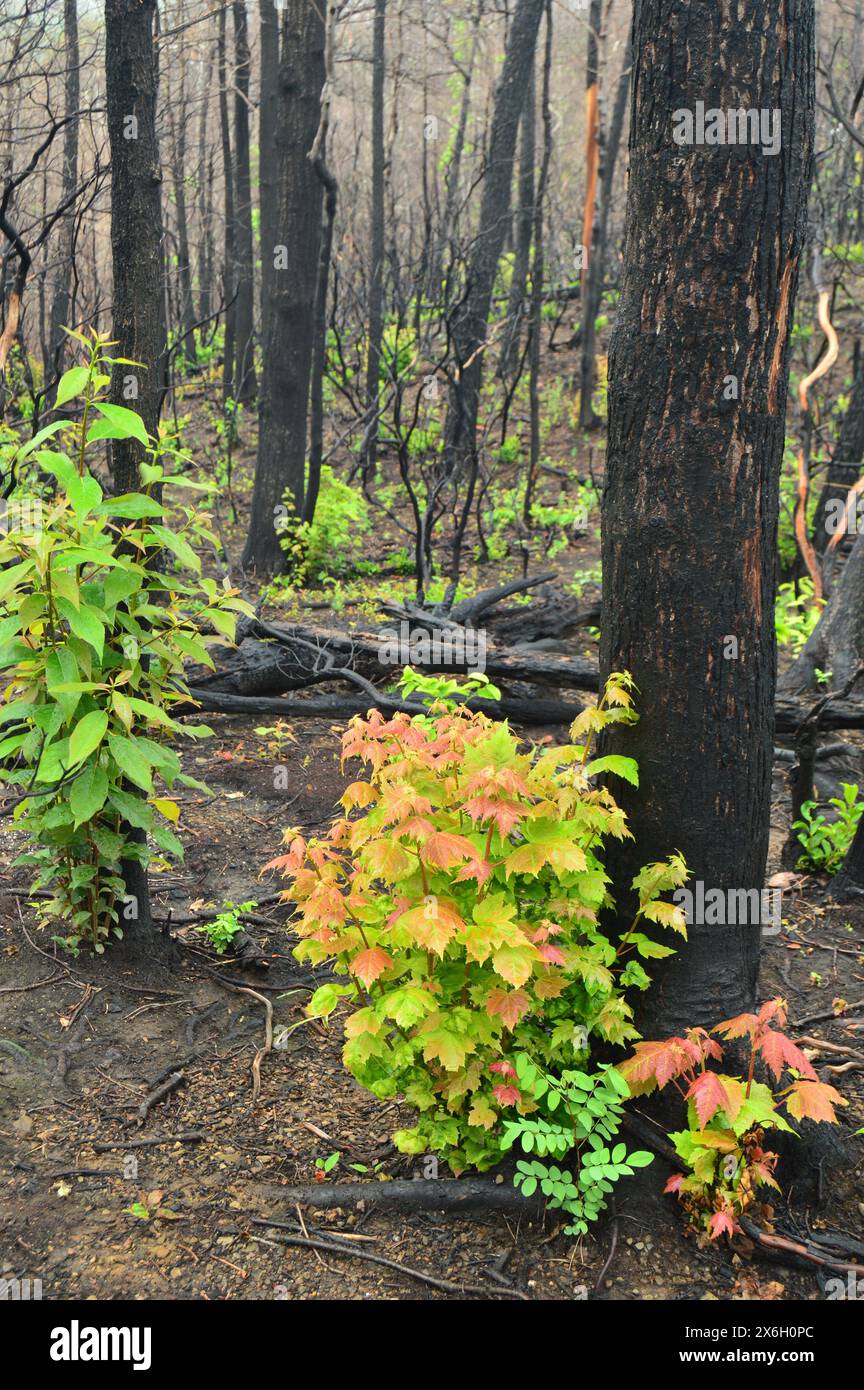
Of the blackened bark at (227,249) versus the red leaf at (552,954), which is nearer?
the red leaf at (552,954)

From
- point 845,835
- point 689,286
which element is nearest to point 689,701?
point 689,286

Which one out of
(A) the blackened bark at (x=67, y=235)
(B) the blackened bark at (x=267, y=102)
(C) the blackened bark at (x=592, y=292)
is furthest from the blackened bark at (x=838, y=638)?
(C) the blackened bark at (x=592, y=292)

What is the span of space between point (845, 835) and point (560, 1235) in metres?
2.76

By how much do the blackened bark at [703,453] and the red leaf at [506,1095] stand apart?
1.76ft

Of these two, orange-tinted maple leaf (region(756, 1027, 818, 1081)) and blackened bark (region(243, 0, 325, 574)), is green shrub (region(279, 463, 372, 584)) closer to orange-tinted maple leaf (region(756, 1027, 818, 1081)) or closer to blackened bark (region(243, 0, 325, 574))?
blackened bark (region(243, 0, 325, 574))

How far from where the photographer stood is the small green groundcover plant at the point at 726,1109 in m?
2.54

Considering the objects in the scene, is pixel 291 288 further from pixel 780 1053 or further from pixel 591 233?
pixel 780 1053

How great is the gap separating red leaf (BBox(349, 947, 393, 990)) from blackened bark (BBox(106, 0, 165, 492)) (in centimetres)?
231

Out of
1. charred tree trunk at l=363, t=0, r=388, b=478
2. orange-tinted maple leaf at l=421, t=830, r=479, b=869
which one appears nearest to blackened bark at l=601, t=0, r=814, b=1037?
orange-tinted maple leaf at l=421, t=830, r=479, b=869

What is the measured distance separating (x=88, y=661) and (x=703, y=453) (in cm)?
180

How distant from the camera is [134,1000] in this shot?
3602 millimetres

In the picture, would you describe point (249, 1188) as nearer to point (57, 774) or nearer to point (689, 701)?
point (57, 774)

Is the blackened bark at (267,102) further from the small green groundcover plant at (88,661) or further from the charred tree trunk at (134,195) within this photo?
the small green groundcover plant at (88,661)

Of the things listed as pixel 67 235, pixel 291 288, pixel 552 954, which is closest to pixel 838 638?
pixel 552 954
